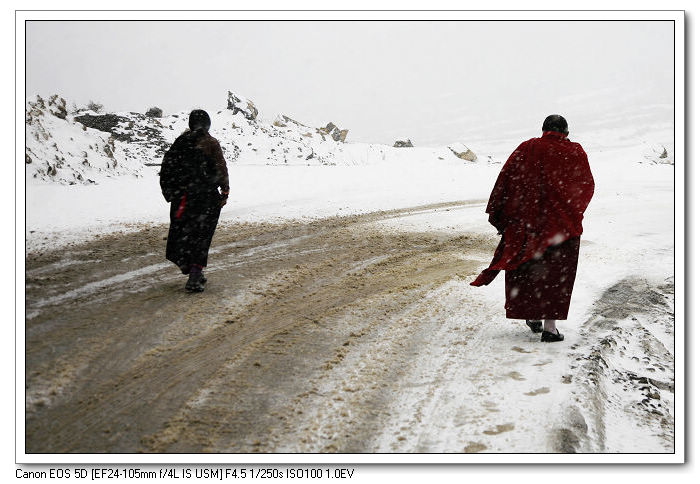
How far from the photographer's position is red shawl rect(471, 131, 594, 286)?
154 inches

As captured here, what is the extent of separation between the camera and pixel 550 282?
3.98 metres

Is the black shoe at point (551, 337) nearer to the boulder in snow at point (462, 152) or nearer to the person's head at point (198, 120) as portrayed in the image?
the person's head at point (198, 120)

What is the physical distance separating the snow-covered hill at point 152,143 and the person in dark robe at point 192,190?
121 cm

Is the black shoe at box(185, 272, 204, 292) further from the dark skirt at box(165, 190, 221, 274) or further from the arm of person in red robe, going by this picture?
the arm of person in red robe

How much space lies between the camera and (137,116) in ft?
69.8

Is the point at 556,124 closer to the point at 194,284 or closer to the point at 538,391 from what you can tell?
the point at 538,391

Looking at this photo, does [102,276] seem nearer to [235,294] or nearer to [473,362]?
[235,294]

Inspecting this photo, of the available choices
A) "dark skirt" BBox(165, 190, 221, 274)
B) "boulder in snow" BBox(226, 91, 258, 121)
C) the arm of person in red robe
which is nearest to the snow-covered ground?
the arm of person in red robe

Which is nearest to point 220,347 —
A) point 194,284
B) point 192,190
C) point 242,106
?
point 194,284

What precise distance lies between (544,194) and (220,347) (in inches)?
104

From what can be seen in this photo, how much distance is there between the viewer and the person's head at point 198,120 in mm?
4664

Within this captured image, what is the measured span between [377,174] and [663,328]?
12747mm
